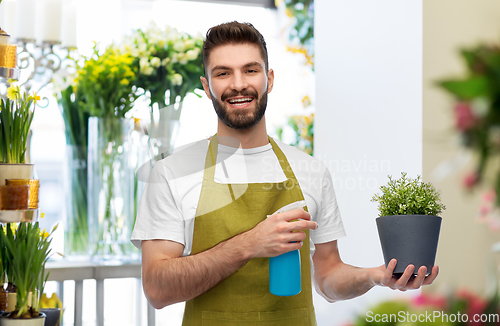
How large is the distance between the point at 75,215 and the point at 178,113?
61 cm

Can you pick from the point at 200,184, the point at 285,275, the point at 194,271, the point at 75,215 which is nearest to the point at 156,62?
the point at 75,215

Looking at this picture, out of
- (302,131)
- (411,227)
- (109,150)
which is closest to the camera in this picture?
(411,227)

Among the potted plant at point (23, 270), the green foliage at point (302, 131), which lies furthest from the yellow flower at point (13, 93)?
the green foliage at point (302, 131)

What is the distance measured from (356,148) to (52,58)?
132 cm

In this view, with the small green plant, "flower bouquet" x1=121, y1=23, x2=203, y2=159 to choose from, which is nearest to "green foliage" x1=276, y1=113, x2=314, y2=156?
"flower bouquet" x1=121, y1=23, x2=203, y2=159

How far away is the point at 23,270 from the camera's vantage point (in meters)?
0.94

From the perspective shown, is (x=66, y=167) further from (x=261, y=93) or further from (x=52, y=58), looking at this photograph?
(x=261, y=93)

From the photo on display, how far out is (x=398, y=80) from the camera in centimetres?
143

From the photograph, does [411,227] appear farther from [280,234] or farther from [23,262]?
[23,262]

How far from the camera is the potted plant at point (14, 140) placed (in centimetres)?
93

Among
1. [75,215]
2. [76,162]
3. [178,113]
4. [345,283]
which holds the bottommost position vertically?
[345,283]

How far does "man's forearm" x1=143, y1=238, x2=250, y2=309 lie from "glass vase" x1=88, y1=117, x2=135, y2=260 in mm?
892

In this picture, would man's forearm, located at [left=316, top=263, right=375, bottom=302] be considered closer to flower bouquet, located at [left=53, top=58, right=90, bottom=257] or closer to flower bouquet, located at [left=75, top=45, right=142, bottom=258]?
flower bouquet, located at [left=75, top=45, right=142, bottom=258]

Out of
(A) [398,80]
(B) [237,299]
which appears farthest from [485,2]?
(B) [237,299]
